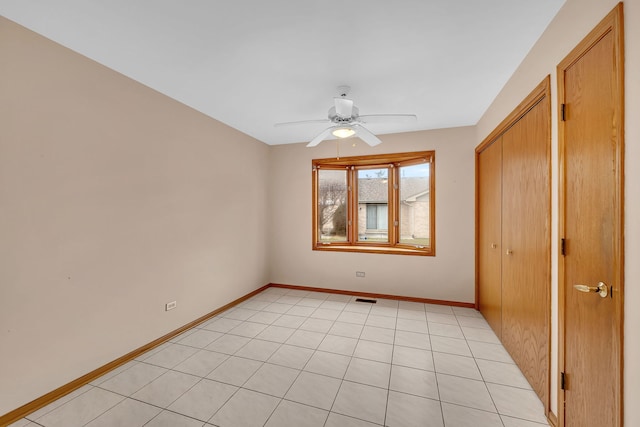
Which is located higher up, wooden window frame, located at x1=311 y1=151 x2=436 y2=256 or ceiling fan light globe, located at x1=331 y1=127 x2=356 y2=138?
ceiling fan light globe, located at x1=331 y1=127 x2=356 y2=138

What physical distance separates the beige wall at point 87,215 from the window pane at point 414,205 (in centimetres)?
297

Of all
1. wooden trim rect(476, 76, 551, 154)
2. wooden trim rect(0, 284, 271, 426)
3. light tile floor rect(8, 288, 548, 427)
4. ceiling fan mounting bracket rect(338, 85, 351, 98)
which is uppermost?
ceiling fan mounting bracket rect(338, 85, 351, 98)

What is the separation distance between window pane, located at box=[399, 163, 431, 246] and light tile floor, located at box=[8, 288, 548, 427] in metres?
1.35

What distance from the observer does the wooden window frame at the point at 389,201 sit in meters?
3.83

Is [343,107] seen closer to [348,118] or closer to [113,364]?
[348,118]

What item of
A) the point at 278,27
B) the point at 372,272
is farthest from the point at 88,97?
the point at 372,272

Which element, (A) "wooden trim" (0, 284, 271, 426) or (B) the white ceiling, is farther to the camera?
(A) "wooden trim" (0, 284, 271, 426)

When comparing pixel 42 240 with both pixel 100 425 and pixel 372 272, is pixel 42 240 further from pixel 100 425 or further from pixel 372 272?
pixel 372 272

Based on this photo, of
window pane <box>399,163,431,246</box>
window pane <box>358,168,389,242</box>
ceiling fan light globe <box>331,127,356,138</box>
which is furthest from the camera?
window pane <box>358,168,389,242</box>

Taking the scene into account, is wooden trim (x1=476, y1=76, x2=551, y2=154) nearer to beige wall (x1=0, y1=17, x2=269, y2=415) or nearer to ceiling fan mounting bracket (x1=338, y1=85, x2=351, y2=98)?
ceiling fan mounting bracket (x1=338, y1=85, x2=351, y2=98)

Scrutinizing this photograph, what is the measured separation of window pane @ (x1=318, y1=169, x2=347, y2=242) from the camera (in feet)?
15.0

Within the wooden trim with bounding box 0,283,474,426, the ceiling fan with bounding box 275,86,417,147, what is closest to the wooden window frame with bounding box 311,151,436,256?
the wooden trim with bounding box 0,283,474,426

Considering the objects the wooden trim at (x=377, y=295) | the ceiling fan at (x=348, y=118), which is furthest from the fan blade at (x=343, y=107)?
the wooden trim at (x=377, y=295)

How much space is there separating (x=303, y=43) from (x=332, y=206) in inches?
117
